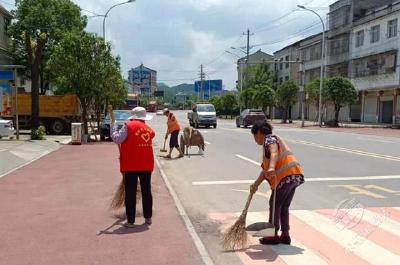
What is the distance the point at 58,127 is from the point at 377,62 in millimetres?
32511

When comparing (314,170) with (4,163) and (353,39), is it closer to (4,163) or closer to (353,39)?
(4,163)

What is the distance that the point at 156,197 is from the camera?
9867 millimetres

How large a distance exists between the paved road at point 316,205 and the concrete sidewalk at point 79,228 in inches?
16.9

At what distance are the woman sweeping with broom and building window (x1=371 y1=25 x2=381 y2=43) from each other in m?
48.9

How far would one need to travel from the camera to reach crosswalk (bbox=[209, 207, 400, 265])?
19.5 ft

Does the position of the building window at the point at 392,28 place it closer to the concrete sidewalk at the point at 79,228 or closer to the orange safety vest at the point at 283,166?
the concrete sidewalk at the point at 79,228

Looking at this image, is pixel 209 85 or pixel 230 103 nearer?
pixel 230 103

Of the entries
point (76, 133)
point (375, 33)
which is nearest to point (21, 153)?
point (76, 133)

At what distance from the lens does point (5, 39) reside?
4944cm

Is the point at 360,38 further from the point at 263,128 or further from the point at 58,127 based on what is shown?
the point at 263,128

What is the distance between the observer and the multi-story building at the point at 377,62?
48719 mm

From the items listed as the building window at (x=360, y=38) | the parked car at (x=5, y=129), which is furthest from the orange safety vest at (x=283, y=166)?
the building window at (x=360, y=38)

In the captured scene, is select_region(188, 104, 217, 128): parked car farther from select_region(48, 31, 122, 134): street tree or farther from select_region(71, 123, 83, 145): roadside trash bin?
select_region(71, 123, 83, 145): roadside trash bin

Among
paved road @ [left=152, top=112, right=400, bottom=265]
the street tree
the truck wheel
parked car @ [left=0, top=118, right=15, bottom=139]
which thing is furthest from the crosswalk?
the truck wheel
